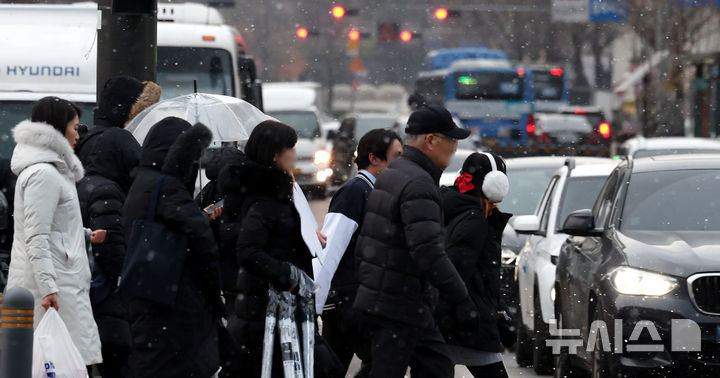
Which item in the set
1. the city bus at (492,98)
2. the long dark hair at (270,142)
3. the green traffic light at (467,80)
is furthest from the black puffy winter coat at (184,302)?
the green traffic light at (467,80)

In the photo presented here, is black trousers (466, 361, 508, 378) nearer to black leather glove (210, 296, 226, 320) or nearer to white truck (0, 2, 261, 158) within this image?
black leather glove (210, 296, 226, 320)

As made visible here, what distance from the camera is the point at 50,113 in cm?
753

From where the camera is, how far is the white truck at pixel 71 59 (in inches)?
538

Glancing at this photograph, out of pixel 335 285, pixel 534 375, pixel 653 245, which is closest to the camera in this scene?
pixel 335 285

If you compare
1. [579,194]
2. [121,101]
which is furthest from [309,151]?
[121,101]

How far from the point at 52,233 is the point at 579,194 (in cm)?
598

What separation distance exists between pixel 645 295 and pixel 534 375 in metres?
2.83

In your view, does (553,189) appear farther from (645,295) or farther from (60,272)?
(60,272)

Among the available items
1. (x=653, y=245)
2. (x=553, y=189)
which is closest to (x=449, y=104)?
(x=553, y=189)

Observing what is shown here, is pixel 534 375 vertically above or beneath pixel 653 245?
beneath

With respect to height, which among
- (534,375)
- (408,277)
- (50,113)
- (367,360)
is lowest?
(534,375)

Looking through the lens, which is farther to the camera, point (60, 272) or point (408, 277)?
point (60, 272)

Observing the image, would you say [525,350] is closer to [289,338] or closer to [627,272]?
[627,272]

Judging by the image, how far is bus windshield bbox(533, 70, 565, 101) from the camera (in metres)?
55.9
